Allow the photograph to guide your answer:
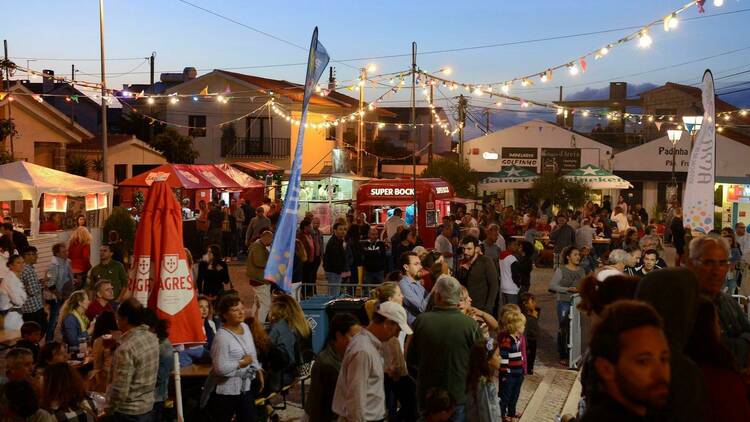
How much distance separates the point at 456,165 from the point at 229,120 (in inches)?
525

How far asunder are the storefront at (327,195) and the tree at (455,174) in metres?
7.23

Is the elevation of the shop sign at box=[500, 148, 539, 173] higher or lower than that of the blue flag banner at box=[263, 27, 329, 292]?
higher

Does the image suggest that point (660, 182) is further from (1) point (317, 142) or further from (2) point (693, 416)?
(2) point (693, 416)

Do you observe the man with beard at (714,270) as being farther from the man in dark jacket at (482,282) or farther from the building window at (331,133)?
the building window at (331,133)

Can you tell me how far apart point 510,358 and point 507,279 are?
13.4 feet

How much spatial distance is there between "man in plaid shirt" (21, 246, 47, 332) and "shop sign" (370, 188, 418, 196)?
44.3ft

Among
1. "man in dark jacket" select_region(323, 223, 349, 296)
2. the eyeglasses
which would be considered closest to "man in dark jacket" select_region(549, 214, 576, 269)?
"man in dark jacket" select_region(323, 223, 349, 296)

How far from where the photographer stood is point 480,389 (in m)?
6.81

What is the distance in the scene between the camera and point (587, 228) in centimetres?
1905

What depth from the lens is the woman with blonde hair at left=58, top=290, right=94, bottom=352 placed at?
9.50 metres

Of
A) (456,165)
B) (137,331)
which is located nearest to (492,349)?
(137,331)

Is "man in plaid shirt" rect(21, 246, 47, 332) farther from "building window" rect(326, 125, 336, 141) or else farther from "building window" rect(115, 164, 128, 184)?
"building window" rect(326, 125, 336, 141)

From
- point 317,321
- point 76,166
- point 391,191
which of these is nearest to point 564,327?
point 317,321

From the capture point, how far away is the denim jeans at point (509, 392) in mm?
8734
